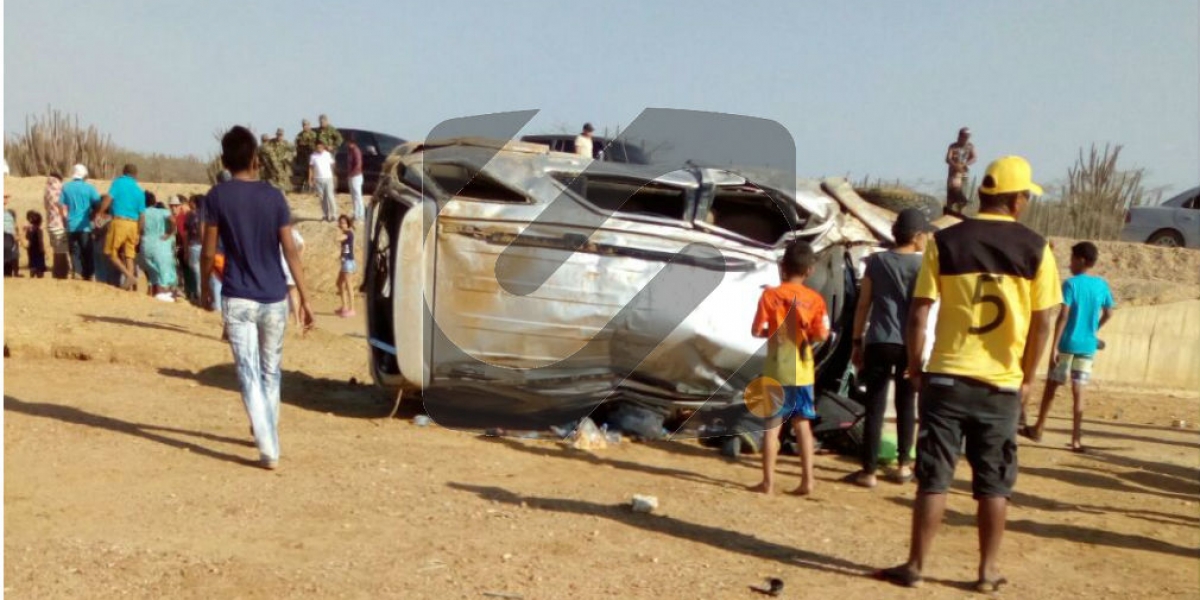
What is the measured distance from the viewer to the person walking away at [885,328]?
7031 millimetres

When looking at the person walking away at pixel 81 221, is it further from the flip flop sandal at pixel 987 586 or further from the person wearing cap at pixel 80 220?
the flip flop sandal at pixel 987 586

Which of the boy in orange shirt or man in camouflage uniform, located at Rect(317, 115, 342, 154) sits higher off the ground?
man in camouflage uniform, located at Rect(317, 115, 342, 154)

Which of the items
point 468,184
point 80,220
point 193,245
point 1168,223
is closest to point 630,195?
point 468,184

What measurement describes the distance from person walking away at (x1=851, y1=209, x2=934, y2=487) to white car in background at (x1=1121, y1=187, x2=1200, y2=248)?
592 inches

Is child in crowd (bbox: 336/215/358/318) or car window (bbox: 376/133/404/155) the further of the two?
car window (bbox: 376/133/404/155)

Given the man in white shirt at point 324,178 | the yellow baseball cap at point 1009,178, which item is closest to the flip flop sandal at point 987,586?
the yellow baseball cap at point 1009,178

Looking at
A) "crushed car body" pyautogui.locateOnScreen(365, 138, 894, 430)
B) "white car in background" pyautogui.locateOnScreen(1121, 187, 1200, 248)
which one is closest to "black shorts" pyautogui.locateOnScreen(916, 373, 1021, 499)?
"crushed car body" pyautogui.locateOnScreen(365, 138, 894, 430)

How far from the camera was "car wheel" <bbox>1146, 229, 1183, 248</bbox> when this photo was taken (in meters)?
20.2

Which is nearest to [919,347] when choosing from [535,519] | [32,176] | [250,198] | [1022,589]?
[1022,589]

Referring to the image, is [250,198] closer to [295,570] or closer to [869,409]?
[295,570]

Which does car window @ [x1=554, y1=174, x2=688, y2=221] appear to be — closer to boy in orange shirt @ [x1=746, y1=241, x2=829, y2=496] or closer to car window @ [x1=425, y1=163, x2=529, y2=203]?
car window @ [x1=425, y1=163, x2=529, y2=203]

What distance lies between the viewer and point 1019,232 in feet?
15.7

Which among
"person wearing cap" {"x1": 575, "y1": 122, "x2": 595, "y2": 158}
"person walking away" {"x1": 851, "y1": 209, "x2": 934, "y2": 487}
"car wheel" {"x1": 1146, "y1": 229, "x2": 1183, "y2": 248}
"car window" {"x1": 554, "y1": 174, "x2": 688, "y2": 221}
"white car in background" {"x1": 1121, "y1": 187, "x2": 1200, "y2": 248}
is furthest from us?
"car wheel" {"x1": 1146, "y1": 229, "x2": 1183, "y2": 248}

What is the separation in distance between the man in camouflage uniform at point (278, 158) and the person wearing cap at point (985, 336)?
21670mm
